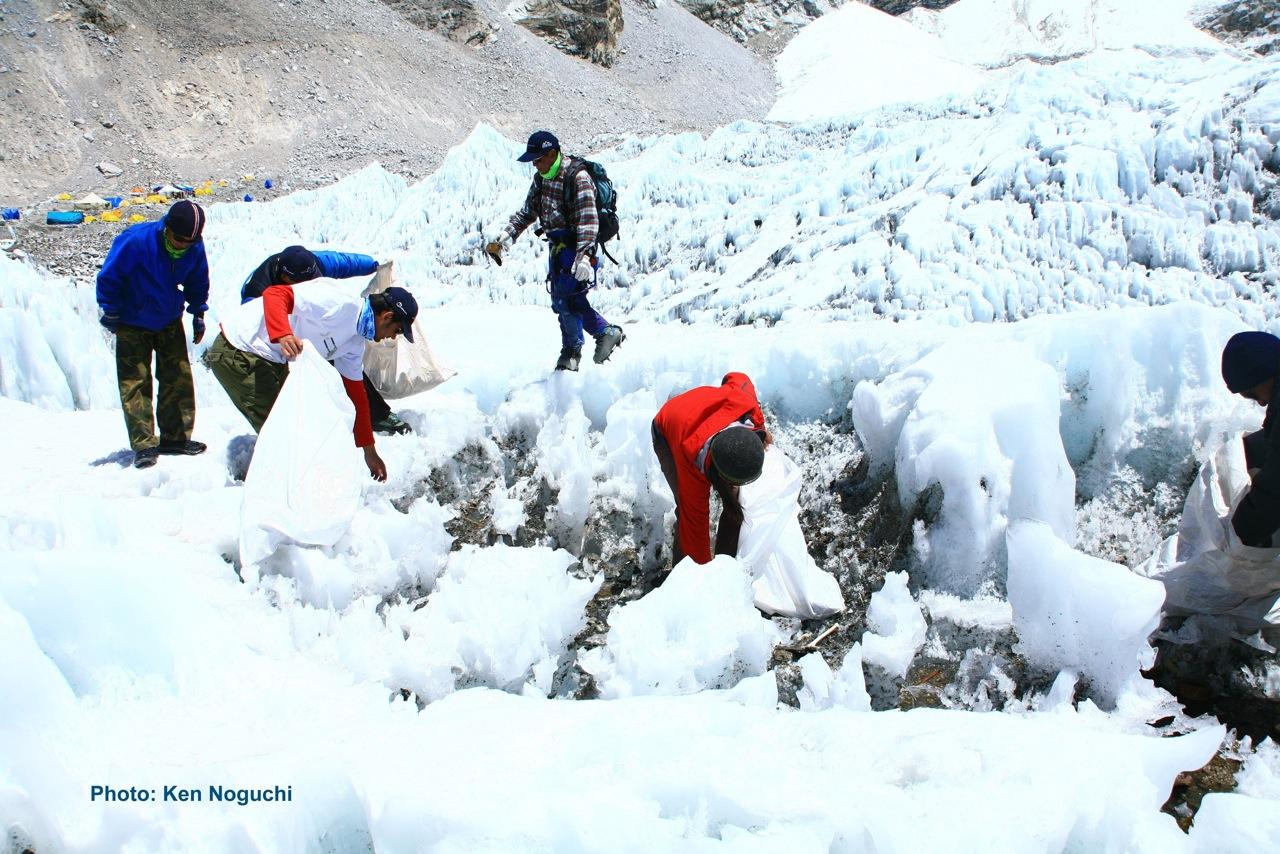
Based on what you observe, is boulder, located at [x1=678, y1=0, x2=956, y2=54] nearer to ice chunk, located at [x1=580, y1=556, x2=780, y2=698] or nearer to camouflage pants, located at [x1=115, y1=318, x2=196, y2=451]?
camouflage pants, located at [x1=115, y1=318, x2=196, y2=451]

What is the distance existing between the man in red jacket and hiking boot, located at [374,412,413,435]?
1.23 m

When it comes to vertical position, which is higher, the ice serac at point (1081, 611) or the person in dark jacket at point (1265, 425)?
the person in dark jacket at point (1265, 425)

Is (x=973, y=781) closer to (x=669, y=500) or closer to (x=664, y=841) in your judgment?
(x=664, y=841)

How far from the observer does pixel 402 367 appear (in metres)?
3.34

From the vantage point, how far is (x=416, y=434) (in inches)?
131

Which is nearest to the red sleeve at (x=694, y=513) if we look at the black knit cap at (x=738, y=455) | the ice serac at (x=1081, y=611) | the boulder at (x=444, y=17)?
the black knit cap at (x=738, y=455)

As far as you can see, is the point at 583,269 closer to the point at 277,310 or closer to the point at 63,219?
the point at 277,310

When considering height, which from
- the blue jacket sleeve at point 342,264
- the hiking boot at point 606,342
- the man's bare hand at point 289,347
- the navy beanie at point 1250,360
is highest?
the blue jacket sleeve at point 342,264

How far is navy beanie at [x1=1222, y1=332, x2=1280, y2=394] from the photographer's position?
79.6 inches

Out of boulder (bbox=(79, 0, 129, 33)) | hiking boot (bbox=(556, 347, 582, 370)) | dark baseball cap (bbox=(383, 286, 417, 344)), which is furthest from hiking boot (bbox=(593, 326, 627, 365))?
boulder (bbox=(79, 0, 129, 33))

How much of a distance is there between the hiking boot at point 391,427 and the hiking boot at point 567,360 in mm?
730

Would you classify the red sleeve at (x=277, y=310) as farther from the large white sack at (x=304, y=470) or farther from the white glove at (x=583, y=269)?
the white glove at (x=583, y=269)

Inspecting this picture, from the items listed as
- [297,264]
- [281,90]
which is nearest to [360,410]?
[297,264]

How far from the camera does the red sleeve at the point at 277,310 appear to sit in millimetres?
2695
